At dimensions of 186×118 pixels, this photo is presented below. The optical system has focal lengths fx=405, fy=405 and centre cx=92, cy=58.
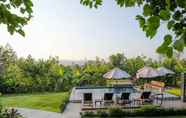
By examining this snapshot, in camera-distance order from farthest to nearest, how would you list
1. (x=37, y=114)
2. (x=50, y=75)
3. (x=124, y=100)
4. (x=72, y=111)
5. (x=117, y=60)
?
(x=117, y=60)
(x=50, y=75)
(x=124, y=100)
(x=72, y=111)
(x=37, y=114)

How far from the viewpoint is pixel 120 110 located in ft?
56.3

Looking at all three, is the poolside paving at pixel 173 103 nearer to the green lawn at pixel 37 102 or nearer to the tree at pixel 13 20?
the green lawn at pixel 37 102

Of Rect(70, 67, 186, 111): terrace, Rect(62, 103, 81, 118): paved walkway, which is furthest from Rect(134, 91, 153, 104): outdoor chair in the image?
Rect(62, 103, 81, 118): paved walkway

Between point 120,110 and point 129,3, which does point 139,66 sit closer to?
point 120,110

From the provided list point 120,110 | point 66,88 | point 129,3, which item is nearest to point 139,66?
point 66,88

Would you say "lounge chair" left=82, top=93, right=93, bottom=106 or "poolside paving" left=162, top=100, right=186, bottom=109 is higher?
"lounge chair" left=82, top=93, right=93, bottom=106

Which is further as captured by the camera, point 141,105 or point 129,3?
point 141,105

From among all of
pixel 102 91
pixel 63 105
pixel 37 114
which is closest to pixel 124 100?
pixel 63 105

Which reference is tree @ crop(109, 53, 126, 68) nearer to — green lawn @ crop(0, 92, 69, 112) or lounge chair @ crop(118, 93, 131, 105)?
green lawn @ crop(0, 92, 69, 112)

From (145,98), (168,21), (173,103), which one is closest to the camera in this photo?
(168,21)

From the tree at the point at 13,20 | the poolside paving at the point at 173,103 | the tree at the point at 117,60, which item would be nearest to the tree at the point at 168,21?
the tree at the point at 13,20

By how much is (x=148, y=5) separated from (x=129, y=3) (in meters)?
0.66

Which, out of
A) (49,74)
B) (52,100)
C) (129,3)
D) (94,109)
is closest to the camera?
(129,3)

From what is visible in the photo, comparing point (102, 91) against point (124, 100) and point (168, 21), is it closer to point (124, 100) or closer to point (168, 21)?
point (124, 100)
